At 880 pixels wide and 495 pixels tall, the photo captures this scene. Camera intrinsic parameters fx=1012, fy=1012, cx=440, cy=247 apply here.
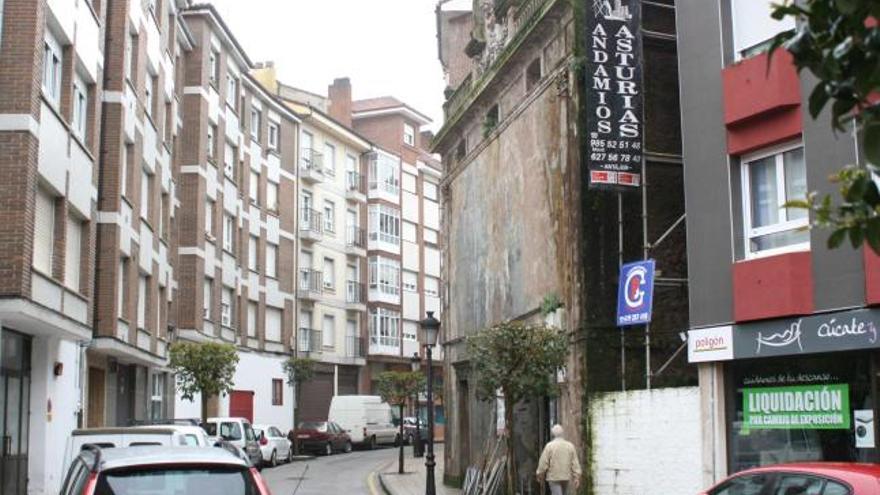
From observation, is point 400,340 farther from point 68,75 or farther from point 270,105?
point 68,75

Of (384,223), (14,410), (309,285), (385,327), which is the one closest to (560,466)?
(14,410)

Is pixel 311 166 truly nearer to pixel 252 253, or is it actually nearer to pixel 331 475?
pixel 252 253

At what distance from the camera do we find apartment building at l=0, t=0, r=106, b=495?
56.2 feet

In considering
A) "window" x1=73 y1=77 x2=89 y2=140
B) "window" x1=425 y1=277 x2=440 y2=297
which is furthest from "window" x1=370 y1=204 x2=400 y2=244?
"window" x1=73 y1=77 x2=89 y2=140

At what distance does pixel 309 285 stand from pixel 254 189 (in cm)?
725

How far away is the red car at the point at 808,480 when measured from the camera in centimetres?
742

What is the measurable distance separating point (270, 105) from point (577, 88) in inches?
1320

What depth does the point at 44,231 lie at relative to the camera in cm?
1952

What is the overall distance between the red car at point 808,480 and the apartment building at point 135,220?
1860 centimetres

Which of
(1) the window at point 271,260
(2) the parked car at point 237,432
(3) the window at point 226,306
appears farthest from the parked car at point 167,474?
(1) the window at point 271,260

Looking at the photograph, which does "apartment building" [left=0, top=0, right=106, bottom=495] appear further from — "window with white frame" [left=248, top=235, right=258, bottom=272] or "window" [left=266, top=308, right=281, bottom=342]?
"window" [left=266, top=308, right=281, bottom=342]

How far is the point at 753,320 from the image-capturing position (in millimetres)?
12219

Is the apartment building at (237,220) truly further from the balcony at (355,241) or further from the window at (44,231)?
the window at (44,231)

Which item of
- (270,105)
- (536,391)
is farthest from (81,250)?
(270,105)
